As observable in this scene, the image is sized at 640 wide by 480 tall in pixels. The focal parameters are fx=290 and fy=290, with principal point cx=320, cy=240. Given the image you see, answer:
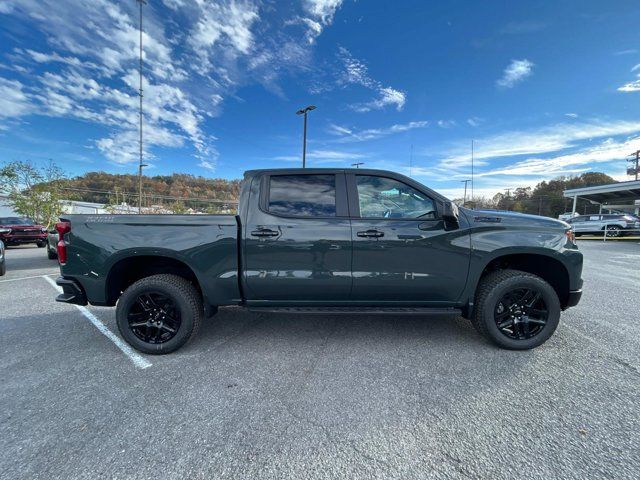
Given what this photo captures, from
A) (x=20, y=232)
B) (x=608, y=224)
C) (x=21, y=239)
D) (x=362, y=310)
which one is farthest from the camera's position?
(x=608, y=224)

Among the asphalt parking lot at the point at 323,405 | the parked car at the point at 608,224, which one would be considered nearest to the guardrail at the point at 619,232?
the parked car at the point at 608,224

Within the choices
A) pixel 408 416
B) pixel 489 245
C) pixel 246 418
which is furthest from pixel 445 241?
pixel 246 418

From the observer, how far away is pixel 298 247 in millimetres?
2881

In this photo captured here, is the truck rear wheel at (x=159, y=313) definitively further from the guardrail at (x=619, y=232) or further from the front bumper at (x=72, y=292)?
the guardrail at (x=619, y=232)

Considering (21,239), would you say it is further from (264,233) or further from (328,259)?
(328,259)

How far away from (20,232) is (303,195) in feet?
51.4

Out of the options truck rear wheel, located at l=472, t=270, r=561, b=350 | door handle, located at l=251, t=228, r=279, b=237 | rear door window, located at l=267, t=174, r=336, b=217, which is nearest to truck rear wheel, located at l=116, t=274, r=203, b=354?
door handle, located at l=251, t=228, r=279, b=237

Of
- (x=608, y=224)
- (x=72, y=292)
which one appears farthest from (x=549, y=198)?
(x=72, y=292)

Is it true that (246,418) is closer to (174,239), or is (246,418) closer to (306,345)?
(306,345)

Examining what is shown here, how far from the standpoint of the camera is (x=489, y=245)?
Answer: 293cm

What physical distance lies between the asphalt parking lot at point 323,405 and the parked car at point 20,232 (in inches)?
503

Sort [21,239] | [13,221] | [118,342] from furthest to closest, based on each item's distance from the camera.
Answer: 1. [13,221]
2. [21,239]
3. [118,342]

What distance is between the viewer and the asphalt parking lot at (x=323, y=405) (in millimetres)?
1677

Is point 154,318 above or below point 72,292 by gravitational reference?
→ below
